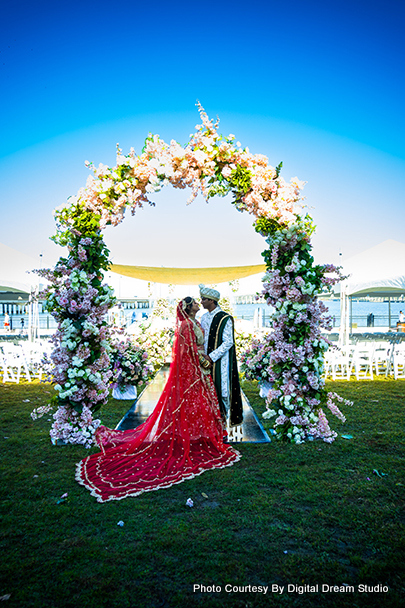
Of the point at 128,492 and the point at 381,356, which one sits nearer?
the point at 128,492

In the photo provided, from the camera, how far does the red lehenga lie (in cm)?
410

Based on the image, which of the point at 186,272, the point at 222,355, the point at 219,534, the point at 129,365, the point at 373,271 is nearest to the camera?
the point at 219,534

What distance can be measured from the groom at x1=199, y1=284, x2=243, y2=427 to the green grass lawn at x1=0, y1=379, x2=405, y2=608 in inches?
26.3

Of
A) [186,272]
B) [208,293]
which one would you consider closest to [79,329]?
[208,293]

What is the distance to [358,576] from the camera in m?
2.51

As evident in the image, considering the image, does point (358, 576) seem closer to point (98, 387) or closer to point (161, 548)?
point (161, 548)

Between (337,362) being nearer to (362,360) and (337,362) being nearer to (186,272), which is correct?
(362,360)

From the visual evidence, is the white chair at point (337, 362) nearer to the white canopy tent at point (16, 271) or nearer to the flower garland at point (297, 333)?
the flower garland at point (297, 333)

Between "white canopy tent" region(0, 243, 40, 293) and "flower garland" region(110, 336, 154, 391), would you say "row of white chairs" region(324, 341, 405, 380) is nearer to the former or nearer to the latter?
"flower garland" region(110, 336, 154, 391)

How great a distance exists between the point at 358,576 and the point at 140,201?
4783 mm

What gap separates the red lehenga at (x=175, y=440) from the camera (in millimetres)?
4098

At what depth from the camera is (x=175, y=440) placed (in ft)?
15.6

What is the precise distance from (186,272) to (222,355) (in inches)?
349

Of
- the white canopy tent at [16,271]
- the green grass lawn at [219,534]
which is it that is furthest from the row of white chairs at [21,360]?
the green grass lawn at [219,534]
